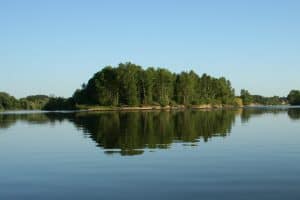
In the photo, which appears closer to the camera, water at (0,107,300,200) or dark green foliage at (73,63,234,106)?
water at (0,107,300,200)

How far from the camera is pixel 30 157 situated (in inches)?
1054

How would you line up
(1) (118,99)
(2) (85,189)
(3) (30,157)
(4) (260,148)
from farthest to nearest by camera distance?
(1) (118,99), (4) (260,148), (3) (30,157), (2) (85,189)

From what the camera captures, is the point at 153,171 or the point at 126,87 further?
the point at 126,87

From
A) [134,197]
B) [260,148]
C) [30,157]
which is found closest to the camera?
[134,197]

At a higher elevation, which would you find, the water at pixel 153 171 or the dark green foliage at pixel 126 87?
the dark green foliage at pixel 126 87

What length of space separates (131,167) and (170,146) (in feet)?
31.1

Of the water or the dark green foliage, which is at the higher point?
the dark green foliage

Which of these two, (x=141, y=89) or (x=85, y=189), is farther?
(x=141, y=89)

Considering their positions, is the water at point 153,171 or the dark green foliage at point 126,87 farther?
the dark green foliage at point 126,87

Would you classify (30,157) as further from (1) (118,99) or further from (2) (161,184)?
(1) (118,99)

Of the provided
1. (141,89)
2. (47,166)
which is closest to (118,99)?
(141,89)

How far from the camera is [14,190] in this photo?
16438mm

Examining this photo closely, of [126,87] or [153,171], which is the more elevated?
[126,87]

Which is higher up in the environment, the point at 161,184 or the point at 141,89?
the point at 141,89
